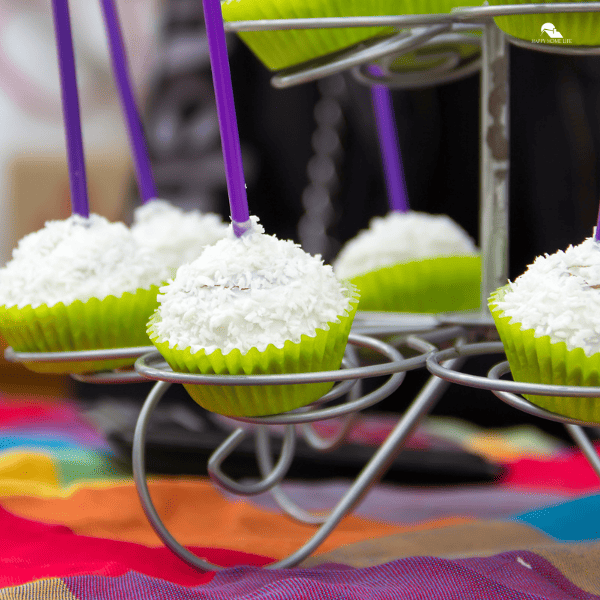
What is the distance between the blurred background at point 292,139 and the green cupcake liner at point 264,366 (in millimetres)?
937

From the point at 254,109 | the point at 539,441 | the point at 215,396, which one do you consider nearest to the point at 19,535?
the point at 215,396

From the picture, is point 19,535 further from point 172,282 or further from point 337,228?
point 337,228

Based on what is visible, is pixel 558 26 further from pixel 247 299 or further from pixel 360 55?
pixel 247 299

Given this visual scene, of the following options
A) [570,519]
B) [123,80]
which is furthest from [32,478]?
[570,519]

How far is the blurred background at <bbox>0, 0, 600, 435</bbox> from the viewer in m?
1.27

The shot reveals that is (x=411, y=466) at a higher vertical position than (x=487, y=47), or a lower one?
lower

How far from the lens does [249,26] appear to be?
49 centimetres

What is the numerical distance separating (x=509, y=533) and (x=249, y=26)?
1.82 ft

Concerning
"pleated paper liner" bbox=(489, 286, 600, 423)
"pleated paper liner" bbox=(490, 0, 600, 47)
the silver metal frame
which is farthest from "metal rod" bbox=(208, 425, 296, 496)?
"pleated paper liner" bbox=(490, 0, 600, 47)

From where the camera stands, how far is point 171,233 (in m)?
0.65

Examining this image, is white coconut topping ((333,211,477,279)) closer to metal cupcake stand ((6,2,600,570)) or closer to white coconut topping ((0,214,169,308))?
metal cupcake stand ((6,2,600,570))

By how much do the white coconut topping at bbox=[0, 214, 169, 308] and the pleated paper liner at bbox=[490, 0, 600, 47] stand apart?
0.33 meters

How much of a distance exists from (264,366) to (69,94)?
255 mm

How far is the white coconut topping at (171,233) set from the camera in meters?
0.65
